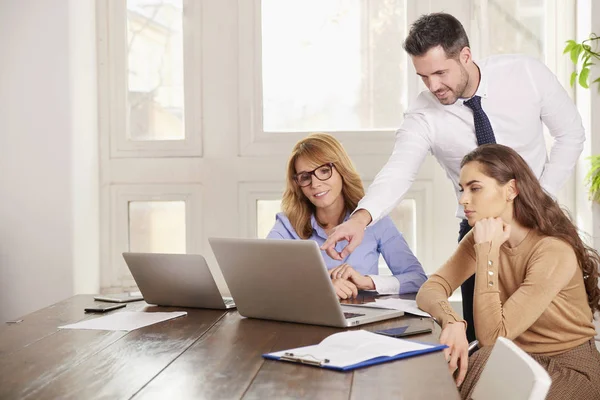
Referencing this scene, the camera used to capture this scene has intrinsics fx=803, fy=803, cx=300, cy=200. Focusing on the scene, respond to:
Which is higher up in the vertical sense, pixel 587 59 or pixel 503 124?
pixel 587 59

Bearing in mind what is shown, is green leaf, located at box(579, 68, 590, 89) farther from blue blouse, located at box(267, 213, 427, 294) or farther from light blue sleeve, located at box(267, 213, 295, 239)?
light blue sleeve, located at box(267, 213, 295, 239)

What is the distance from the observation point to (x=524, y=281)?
2182 millimetres

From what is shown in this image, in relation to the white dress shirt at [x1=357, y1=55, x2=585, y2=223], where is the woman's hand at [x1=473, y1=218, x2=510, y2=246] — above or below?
below

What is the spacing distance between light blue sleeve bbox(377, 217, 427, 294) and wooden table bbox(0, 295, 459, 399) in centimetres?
54

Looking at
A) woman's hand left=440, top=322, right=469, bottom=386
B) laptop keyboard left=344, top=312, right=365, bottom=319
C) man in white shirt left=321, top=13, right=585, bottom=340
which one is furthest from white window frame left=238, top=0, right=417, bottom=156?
woman's hand left=440, top=322, right=469, bottom=386

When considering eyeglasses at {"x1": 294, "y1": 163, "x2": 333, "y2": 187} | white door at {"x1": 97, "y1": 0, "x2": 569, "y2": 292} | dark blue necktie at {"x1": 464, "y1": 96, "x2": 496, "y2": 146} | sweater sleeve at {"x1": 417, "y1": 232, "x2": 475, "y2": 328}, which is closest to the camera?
sweater sleeve at {"x1": 417, "y1": 232, "x2": 475, "y2": 328}

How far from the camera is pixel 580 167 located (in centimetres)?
368

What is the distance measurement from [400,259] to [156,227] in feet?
5.67

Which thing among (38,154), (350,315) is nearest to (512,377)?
(350,315)

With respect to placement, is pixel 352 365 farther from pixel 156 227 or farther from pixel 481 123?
pixel 156 227

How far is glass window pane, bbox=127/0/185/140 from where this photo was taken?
13.3 ft

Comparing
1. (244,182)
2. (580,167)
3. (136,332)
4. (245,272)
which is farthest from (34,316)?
(580,167)

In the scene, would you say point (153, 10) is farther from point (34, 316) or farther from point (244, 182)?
point (34, 316)

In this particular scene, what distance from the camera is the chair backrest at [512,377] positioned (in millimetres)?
1163
